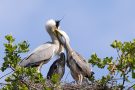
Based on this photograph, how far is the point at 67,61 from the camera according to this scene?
1395 cm

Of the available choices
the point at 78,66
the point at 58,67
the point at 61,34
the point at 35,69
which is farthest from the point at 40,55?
the point at 35,69

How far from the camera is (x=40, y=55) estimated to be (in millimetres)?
14758

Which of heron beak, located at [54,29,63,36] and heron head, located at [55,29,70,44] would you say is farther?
heron beak, located at [54,29,63,36]

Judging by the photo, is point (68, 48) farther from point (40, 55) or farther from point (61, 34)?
point (61, 34)

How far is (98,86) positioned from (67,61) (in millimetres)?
2470

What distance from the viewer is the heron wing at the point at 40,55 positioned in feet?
47.4

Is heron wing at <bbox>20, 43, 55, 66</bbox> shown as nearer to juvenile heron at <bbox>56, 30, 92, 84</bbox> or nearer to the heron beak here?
the heron beak

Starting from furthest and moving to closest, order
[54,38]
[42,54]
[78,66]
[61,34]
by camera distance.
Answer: [54,38] → [61,34] → [42,54] → [78,66]

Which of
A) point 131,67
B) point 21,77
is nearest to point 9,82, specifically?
point 21,77

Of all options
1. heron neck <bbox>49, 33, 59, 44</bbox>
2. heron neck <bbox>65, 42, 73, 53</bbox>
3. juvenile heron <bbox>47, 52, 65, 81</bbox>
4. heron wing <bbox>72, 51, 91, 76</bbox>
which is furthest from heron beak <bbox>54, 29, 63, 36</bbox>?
heron wing <bbox>72, 51, 91, 76</bbox>

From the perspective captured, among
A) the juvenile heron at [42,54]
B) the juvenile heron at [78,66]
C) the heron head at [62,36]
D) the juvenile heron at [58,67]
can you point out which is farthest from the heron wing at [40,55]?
the juvenile heron at [78,66]

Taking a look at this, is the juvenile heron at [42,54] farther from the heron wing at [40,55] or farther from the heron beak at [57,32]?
the heron beak at [57,32]

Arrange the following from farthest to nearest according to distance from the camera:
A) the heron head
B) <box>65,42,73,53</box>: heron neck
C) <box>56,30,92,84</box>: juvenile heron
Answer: the heron head, <box>65,42,73,53</box>: heron neck, <box>56,30,92,84</box>: juvenile heron

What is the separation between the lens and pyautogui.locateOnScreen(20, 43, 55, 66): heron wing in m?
14.4
